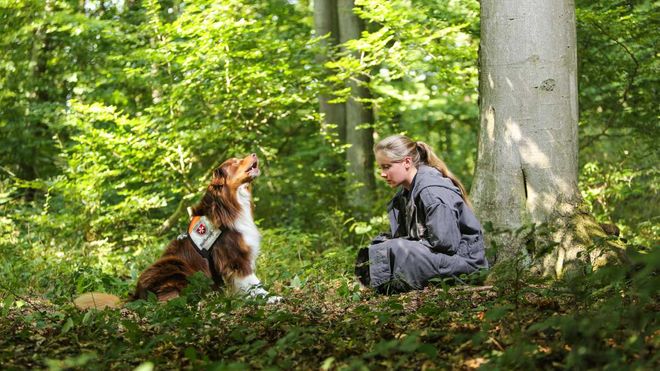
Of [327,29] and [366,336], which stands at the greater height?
[327,29]

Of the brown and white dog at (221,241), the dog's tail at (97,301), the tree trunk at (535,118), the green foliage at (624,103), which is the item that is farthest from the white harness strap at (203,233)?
the green foliage at (624,103)

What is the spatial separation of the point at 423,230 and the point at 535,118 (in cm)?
121

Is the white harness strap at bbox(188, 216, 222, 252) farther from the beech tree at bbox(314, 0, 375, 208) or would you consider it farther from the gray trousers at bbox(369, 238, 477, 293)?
the beech tree at bbox(314, 0, 375, 208)

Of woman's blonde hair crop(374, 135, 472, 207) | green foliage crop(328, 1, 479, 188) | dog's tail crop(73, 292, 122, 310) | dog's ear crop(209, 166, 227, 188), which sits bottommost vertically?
dog's tail crop(73, 292, 122, 310)

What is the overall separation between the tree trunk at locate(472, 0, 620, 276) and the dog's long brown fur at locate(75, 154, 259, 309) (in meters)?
2.28

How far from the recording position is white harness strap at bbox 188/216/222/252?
19.8ft

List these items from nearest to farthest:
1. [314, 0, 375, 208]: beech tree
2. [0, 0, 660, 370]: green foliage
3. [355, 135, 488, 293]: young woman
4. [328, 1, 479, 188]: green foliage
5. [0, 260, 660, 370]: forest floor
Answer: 1. [0, 260, 660, 370]: forest floor
2. [0, 0, 660, 370]: green foliage
3. [355, 135, 488, 293]: young woman
4. [328, 1, 479, 188]: green foliage
5. [314, 0, 375, 208]: beech tree

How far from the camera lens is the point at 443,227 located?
5297 millimetres

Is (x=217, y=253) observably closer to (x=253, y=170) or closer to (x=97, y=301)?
(x=253, y=170)

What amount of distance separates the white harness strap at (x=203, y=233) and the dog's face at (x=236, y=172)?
0.42m

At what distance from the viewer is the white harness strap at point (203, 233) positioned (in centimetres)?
604

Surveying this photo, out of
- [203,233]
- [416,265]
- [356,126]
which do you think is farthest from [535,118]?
[356,126]

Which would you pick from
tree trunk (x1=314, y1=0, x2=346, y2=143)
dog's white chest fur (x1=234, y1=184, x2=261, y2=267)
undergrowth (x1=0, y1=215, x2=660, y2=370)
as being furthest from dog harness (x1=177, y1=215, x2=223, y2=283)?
tree trunk (x1=314, y1=0, x2=346, y2=143)

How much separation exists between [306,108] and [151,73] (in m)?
2.78
